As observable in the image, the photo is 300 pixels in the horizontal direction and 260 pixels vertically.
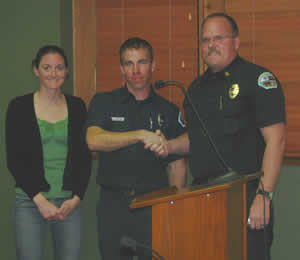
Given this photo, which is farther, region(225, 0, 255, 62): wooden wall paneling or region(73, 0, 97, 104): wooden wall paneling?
region(73, 0, 97, 104): wooden wall paneling

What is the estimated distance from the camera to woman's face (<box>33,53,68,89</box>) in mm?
2232

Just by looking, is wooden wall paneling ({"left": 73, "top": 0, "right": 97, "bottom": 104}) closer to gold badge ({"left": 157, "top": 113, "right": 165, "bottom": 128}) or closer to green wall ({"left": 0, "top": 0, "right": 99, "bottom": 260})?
green wall ({"left": 0, "top": 0, "right": 99, "bottom": 260})

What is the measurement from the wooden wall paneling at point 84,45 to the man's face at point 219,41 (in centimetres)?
125

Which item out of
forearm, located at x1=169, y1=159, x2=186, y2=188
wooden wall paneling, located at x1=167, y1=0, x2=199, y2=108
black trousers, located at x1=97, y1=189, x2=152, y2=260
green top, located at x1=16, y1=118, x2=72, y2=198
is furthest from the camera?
wooden wall paneling, located at x1=167, y1=0, x2=199, y2=108

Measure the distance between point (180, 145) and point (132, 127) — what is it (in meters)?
0.28

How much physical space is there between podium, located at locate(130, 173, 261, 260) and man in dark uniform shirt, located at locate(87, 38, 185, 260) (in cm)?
72

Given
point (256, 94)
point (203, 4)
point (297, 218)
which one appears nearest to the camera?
point (256, 94)

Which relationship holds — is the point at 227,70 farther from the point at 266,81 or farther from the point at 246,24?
the point at 246,24

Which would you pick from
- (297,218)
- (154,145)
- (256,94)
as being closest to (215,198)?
(154,145)

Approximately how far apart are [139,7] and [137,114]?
1.21 metres

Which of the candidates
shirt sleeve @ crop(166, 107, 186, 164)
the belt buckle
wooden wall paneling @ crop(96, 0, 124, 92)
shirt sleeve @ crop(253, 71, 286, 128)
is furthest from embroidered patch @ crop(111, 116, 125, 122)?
wooden wall paneling @ crop(96, 0, 124, 92)

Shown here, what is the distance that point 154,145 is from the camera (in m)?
1.82

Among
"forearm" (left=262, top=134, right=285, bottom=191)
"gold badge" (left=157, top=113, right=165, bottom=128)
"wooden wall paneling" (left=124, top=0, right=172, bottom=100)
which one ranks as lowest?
"forearm" (left=262, top=134, right=285, bottom=191)

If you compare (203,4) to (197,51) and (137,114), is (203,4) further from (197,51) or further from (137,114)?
(137,114)
